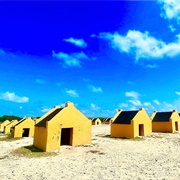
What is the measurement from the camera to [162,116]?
132 feet

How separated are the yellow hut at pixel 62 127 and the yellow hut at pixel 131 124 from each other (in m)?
8.92

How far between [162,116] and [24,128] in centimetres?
2967

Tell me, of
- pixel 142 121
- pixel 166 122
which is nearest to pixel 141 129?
pixel 142 121

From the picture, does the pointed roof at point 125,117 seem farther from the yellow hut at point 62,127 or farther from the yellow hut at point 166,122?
the yellow hut at point 166,122

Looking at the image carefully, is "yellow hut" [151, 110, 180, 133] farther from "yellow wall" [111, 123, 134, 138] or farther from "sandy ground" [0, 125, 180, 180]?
"sandy ground" [0, 125, 180, 180]

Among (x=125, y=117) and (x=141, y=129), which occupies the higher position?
(x=125, y=117)

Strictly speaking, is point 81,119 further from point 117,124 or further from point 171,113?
point 171,113

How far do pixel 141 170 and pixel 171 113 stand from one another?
31.2 meters

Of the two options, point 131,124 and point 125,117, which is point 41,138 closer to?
point 131,124

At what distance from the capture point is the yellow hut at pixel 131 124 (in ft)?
90.4

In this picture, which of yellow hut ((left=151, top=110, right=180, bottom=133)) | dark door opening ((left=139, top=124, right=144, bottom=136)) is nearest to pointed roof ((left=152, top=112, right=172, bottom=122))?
yellow hut ((left=151, top=110, right=180, bottom=133))

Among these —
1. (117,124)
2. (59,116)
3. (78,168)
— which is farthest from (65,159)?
(117,124)

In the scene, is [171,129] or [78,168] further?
[171,129]

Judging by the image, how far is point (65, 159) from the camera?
14.3 metres
